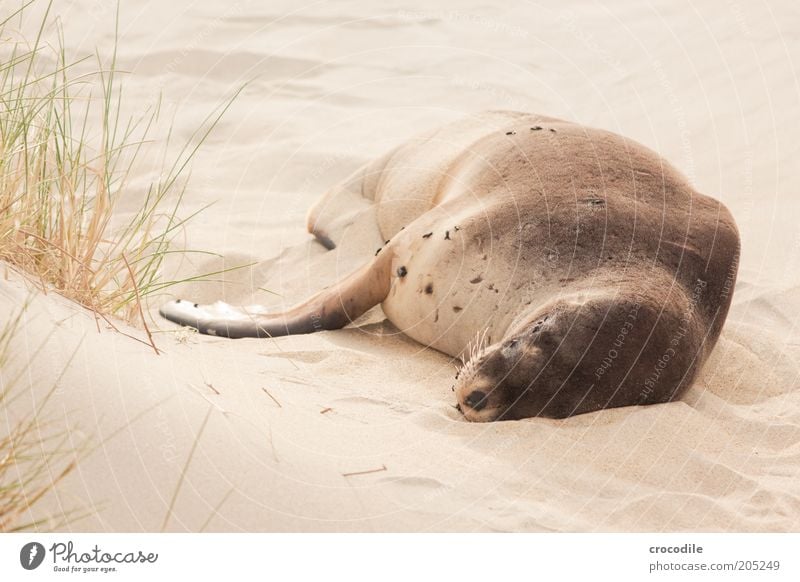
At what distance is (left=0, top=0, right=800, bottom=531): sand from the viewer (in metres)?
2.80

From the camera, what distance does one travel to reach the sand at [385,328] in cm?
280

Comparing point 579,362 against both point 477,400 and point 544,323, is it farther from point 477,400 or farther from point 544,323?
point 477,400

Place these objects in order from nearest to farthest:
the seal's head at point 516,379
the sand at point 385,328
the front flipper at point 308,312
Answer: the sand at point 385,328
the seal's head at point 516,379
the front flipper at point 308,312

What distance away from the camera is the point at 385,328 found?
471 cm

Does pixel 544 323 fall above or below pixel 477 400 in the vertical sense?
above

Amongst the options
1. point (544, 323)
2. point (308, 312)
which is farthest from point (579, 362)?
point (308, 312)

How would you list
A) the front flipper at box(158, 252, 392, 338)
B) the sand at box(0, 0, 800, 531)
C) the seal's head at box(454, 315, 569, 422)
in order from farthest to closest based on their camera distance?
1. the front flipper at box(158, 252, 392, 338)
2. the seal's head at box(454, 315, 569, 422)
3. the sand at box(0, 0, 800, 531)

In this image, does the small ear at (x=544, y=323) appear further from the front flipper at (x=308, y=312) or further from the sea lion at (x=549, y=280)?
the front flipper at (x=308, y=312)

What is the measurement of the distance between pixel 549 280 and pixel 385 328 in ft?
3.12

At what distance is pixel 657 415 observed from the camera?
3.68m

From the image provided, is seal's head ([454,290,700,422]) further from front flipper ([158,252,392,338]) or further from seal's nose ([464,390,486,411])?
front flipper ([158,252,392,338])

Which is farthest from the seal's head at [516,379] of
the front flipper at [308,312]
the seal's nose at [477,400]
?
the front flipper at [308,312]

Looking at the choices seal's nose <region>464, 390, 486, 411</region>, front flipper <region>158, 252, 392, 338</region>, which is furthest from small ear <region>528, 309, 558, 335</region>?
front flipper <region>158, 252, 392, 338</region>

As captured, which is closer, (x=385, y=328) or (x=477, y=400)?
(x=477, y=400)
